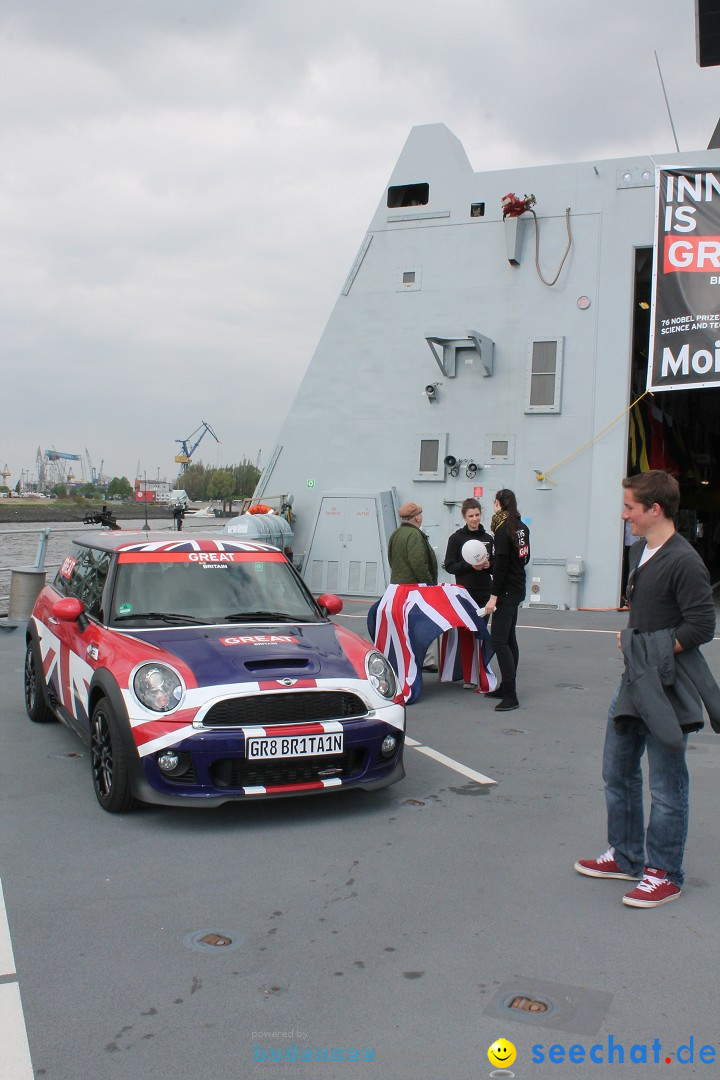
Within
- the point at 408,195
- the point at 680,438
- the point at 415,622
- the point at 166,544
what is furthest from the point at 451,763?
the point at 680,438

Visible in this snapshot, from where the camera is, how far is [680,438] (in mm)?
21375

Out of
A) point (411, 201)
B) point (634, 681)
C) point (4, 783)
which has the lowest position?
point (4, 783)

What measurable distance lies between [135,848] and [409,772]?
1.99 meters

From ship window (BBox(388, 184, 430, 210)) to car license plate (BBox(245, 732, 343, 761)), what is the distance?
43.0ft

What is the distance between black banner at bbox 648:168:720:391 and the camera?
1295cm

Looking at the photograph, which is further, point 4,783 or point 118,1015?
point 4,783

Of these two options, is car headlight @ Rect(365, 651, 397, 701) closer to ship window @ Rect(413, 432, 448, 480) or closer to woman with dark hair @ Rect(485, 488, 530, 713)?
woman with dark hair @ Rect(485, 488, 530, 713)

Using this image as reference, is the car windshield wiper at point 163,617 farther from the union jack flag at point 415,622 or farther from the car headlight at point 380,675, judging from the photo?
the union jack flag at point 415,622

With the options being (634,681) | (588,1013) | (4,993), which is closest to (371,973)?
(588,1013)

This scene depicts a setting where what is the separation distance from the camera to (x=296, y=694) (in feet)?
15.8

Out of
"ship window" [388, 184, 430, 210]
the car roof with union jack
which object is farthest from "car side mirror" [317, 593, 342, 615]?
"ship window" [388, 184, 430, 210]

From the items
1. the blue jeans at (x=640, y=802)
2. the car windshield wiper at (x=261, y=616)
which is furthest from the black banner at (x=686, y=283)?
the blue jeans at (x=640, y=802)

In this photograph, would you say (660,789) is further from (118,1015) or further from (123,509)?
(123,509)

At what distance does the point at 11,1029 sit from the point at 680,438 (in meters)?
20.8
